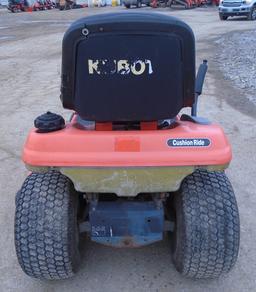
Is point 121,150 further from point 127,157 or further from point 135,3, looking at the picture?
point 135,3

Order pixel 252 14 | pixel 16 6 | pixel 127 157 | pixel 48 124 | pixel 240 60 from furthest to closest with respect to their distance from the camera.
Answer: pixel 16 6
pixel 252 14
pixel 240 60
pixel 48 124
pixel 127 157

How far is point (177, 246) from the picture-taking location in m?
2.82

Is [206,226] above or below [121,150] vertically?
below

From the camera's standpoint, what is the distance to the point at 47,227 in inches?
104

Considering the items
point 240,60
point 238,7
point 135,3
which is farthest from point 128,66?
point 135,3

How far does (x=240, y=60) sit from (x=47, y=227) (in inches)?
359

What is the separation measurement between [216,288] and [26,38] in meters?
15.5

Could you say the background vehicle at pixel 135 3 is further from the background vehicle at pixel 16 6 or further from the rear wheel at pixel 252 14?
the rear wheel at pixel 252 14

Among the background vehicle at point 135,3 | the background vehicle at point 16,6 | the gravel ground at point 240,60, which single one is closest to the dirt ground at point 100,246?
the gravel ground at point 240,60

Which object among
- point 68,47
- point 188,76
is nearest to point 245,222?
point 188,76

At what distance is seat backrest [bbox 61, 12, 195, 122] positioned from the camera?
236 centimetres

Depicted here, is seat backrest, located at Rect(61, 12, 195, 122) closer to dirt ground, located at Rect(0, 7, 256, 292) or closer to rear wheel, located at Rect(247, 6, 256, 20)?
dirt ground, located at Rect(0, 7, 256, 292)

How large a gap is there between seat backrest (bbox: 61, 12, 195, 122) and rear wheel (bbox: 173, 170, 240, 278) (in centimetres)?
50

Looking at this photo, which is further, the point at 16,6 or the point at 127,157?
the point at 16,6
